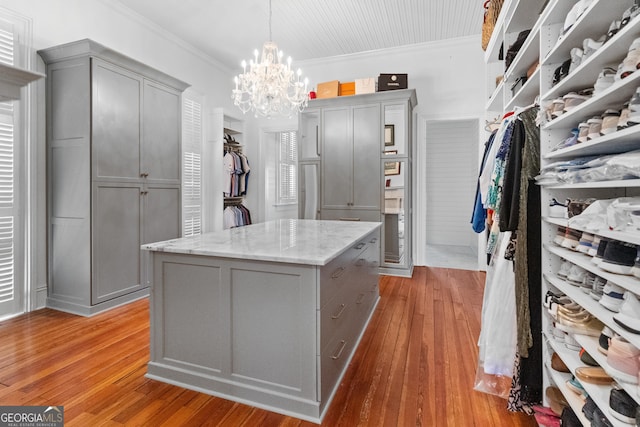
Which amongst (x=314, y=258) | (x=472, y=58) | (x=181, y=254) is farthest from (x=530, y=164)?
(x=472, y=58)

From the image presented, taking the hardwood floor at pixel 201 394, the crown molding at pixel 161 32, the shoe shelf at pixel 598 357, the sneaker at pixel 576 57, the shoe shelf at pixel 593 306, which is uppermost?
the crown molding at pixel 161 32

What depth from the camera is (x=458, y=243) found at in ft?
22.0

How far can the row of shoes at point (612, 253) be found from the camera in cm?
94

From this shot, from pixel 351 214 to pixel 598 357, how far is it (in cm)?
354

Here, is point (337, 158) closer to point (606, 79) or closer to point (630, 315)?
point (606, 79)

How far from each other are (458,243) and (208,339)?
6.07m

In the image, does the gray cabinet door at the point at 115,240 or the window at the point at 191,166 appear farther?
the window at the point at 191,166

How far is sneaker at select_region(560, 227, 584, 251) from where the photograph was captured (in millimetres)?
1271

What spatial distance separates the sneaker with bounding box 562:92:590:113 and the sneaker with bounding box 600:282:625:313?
0.69 meters

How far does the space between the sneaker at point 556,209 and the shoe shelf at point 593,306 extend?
280 millimetres

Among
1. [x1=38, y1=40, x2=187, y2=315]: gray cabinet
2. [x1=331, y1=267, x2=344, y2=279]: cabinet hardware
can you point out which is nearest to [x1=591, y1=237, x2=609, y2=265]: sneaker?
[x1=331, y1=267, x2=344, y2=279]: cabinet hardware

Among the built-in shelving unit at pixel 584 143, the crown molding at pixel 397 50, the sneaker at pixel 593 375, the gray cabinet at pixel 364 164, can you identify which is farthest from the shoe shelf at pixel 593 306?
the crown molding at pixel 397 50

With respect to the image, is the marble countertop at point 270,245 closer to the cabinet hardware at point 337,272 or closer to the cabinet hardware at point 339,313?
the cabinet hardware at point 337,272

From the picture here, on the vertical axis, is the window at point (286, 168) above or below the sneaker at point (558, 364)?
above
